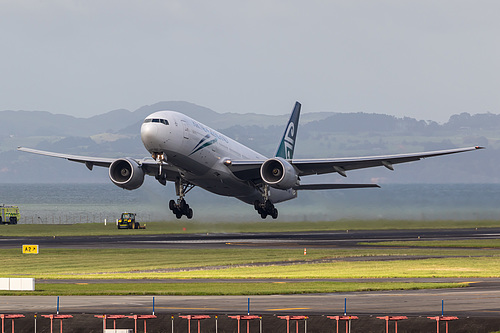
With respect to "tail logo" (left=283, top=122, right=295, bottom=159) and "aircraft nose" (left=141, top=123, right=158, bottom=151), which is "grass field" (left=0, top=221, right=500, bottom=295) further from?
"tail logo" (left=283, top=122, right=295, bottom=159)

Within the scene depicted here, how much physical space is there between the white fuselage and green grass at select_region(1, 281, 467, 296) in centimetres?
1344

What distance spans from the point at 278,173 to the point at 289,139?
20.3m

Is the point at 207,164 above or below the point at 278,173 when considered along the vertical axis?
above

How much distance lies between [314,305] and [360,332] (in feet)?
19.5

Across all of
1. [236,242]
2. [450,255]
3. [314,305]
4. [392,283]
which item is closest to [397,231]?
[236,242]

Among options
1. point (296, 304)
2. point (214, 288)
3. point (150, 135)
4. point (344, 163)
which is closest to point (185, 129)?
point (150, 135)

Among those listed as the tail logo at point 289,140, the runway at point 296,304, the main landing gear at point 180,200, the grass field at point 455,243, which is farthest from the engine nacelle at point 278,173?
the runway at point 296,304

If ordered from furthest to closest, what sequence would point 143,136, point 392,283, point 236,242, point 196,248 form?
1. point 236,242
2. point 196,248
3. point 143,136
4. point 392,283

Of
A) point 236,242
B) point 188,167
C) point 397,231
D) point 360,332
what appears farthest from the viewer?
point 397,231

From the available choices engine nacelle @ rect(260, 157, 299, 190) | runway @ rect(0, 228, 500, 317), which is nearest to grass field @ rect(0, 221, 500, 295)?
runway @ rect(0, 228, 500, 317)

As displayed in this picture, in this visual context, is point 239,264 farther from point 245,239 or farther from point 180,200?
point 245,239

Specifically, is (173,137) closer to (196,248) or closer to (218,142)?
(218,142)

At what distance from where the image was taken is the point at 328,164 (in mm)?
67062

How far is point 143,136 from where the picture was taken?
55.0m
